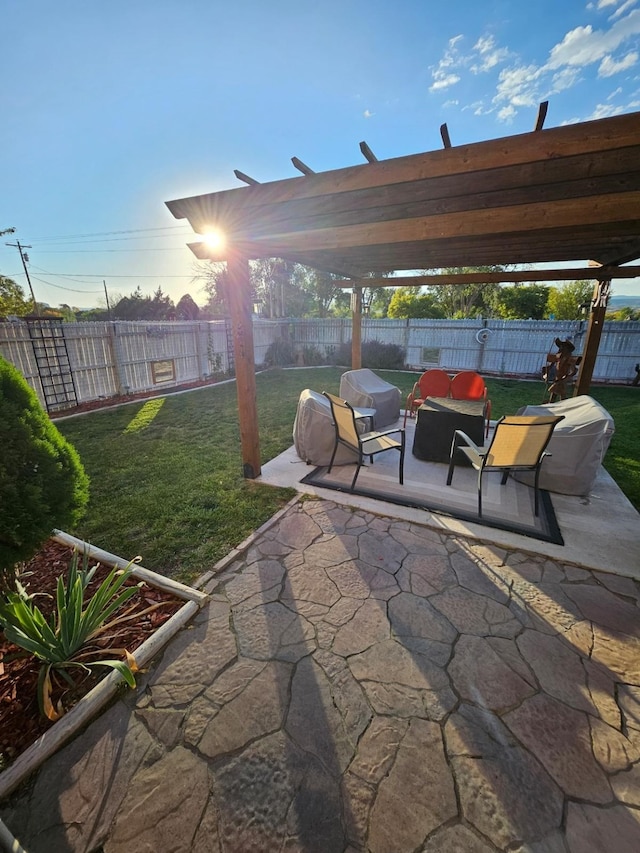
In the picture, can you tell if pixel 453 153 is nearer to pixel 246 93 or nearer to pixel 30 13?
pixel 246 93

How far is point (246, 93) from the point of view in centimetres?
468

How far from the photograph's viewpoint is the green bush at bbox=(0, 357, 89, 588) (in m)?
1.72

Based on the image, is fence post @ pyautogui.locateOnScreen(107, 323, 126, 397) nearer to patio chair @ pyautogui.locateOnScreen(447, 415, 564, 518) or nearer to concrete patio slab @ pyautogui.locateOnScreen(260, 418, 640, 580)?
concrete patio slab @ pyautogui.locateOnScreen(260, 418, 640, 580)

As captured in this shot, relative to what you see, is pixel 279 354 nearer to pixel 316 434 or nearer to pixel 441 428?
pixel 316 434

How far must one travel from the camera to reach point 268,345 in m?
14.0

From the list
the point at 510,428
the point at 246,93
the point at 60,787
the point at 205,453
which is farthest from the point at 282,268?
the point at 60,787

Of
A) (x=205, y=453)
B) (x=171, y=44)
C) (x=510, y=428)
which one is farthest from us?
(x=205, y=453)

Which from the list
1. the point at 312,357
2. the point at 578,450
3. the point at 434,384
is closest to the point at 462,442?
the point at 578,450

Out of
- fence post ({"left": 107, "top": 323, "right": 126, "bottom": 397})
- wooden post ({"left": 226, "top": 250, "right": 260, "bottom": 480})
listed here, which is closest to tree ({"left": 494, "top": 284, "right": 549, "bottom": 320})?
fence post ({"left": 107, "top": 323, "right": 126, "bottom": 397})

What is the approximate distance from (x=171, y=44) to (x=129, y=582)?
5.80 m

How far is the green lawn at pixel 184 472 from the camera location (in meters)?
2.94

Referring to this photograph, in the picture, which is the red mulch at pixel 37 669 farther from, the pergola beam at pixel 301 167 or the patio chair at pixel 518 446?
the pergola beam at pixel 301 167

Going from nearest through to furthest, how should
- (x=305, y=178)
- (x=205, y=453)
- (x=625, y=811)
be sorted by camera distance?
(x=625, y=811), (x=305, y=178), (x=205, y=453)

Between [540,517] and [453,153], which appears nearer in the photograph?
[453,153]
